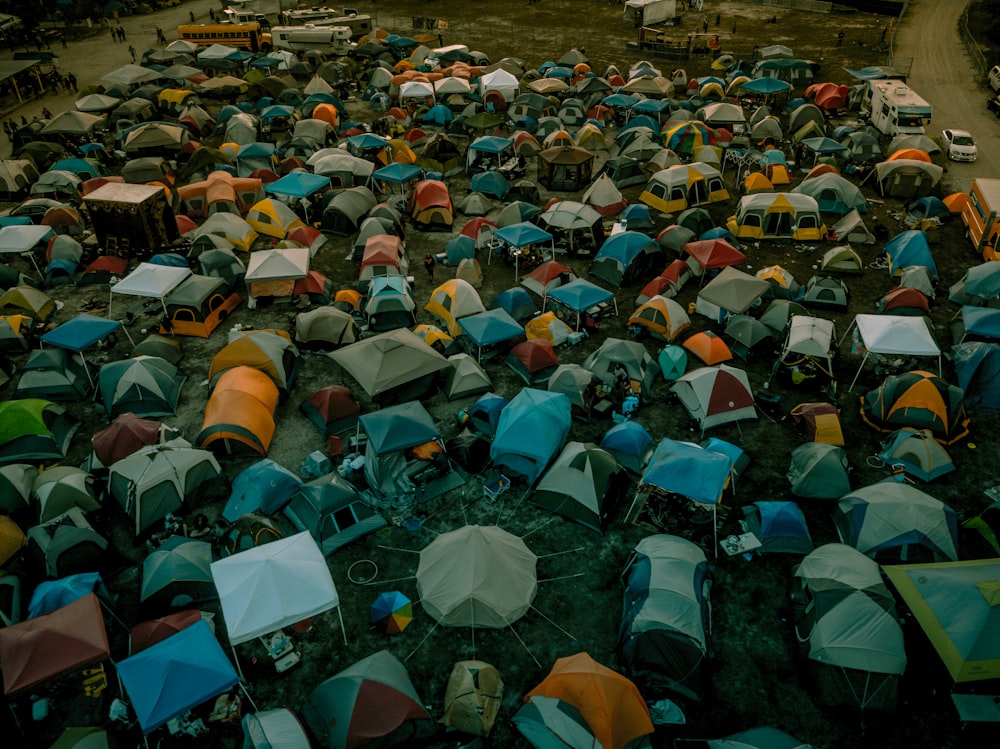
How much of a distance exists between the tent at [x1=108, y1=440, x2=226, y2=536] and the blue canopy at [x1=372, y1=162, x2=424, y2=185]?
51.2ft

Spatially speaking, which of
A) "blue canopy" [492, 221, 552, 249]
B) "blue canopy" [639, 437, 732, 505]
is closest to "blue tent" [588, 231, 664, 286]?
"blue canopy" [492, 221, 552, 249]

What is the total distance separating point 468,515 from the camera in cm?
1382

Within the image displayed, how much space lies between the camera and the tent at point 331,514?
12.9m

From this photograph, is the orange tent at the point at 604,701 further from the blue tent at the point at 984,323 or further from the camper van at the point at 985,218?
the camper van at the point at 985,218

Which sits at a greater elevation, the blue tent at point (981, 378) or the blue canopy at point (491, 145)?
the blue canopy at point (491, 145)

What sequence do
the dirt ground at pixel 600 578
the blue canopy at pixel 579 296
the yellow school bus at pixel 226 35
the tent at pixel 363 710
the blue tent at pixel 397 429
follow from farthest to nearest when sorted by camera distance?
the yellow school bus at pixel 226 35, the blue canopy at pixel 579 296, the blue tent at pixel 397 429, the dirt ground at pixel 600 578, the tent at pixel 363 710

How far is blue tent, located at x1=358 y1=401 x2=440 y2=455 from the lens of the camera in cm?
1395

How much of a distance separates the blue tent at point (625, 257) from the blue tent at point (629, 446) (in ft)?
27.0

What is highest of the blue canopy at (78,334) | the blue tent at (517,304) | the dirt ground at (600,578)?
the blue canopy at (78,334)

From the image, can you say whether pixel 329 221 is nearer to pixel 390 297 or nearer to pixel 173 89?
pixel 390 297

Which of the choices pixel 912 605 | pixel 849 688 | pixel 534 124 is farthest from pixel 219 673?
pixel 534 124

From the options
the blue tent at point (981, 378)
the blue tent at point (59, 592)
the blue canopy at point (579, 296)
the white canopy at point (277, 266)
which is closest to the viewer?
the blue tent at point (59, 592)

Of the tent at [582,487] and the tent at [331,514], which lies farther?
the tent at [582,487]

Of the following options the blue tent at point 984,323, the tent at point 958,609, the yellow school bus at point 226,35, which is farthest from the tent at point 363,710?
the yellow school bus at point 226,35
